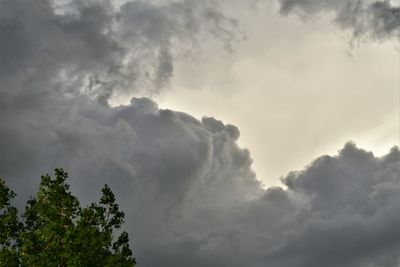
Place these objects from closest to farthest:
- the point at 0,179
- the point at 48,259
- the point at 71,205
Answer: the point at 48,259 < the point at 71,205 < the point at 0,179

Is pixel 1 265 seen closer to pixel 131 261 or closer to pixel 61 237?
pixel 61 237

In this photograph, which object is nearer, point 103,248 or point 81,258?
point 81,258

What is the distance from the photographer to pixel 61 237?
42.7 metres

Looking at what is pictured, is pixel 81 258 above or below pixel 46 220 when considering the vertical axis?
below

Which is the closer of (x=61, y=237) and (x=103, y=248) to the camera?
(x=61, y=237)

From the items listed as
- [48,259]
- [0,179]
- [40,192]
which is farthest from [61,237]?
[0,179]

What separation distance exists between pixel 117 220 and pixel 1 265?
10310 mm

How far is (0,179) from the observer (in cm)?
4894

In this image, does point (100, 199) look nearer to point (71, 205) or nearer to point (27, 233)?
point (71, 205)

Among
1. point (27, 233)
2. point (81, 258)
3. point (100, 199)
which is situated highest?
point (100, 199)

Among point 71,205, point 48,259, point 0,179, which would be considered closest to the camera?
point 48,259

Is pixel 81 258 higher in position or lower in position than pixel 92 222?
lower

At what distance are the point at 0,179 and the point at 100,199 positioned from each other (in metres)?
9.54

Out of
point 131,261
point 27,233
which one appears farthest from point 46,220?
point 131,261
